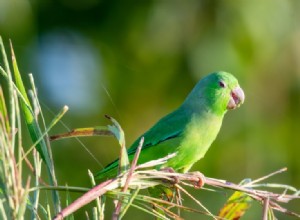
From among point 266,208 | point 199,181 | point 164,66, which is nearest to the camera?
point 266,208

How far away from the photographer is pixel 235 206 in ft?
6.13

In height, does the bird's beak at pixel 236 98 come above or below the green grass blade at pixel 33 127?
below

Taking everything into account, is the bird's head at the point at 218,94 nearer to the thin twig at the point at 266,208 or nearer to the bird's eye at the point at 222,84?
A: the bird's eye at the point at 222,84

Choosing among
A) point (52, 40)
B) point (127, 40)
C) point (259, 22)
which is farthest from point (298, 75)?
point (52, 40)

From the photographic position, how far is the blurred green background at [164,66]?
24.6ft

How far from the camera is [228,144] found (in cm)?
835

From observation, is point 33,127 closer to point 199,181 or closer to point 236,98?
point 199,181

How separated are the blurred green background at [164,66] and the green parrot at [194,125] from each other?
4.10 metres

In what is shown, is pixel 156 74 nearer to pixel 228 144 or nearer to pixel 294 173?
pixel 228 144

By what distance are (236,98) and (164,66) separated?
5515 millimetres

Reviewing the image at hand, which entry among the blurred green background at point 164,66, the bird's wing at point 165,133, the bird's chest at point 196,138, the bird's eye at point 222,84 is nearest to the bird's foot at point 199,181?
the bird's chest at point 196,138

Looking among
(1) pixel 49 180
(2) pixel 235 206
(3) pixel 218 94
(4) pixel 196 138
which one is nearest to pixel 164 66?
(3) pixel 218 94

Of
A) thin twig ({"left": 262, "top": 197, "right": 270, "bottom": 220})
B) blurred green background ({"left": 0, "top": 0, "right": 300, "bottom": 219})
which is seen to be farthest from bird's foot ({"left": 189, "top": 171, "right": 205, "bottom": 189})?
blurred green background ({"left": 0, "top": 0, "right": 300, "bottom": 219})

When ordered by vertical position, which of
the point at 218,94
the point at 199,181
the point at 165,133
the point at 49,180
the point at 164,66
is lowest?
the point at 164,66
